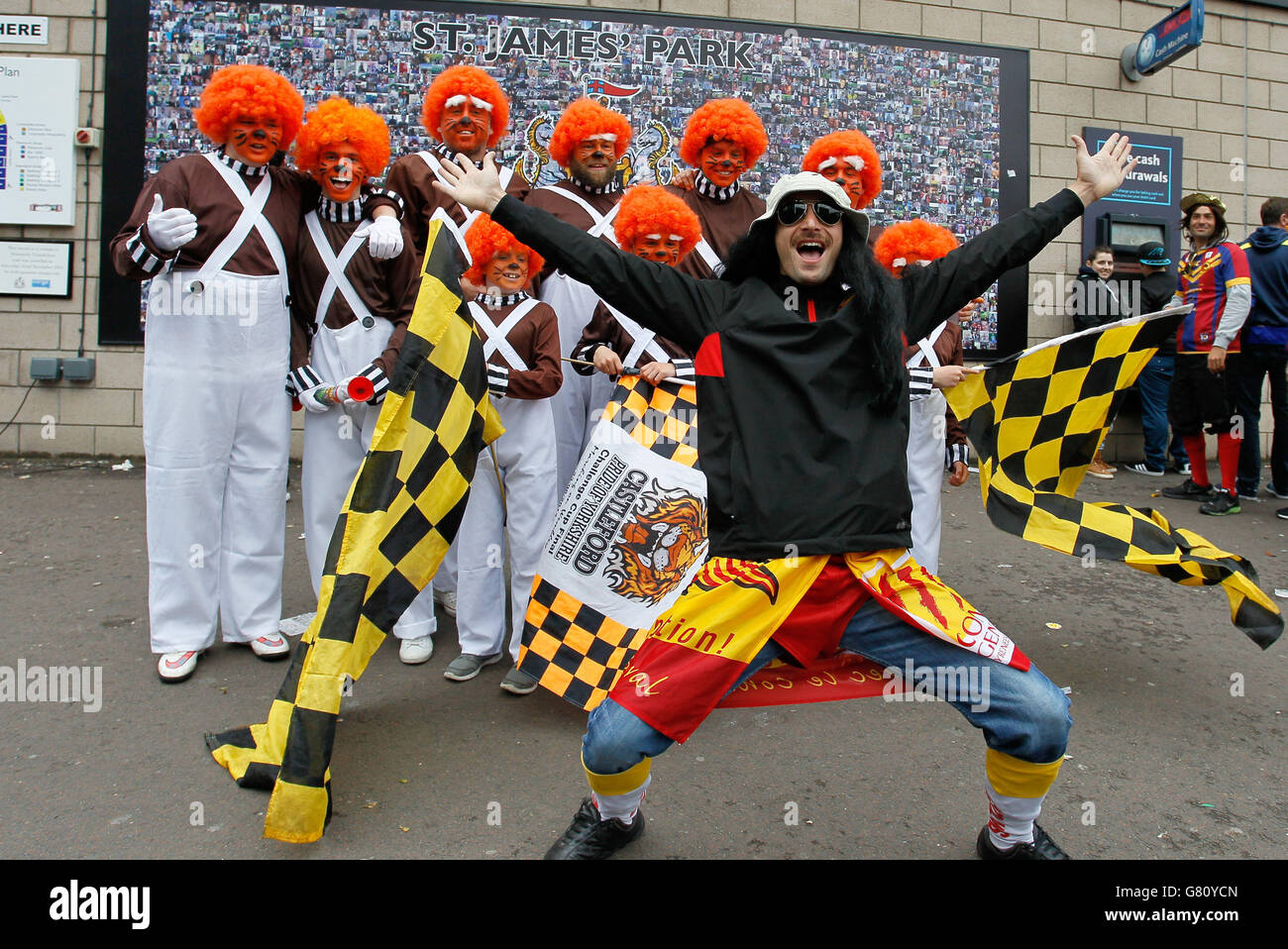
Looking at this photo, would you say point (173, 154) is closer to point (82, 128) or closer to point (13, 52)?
point (82, 128)

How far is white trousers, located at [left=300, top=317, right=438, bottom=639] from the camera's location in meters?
3.90

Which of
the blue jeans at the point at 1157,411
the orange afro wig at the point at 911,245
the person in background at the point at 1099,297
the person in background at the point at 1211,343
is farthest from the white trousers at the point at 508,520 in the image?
the blue jeans at the point at 1157,411

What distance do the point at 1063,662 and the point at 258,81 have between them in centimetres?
418

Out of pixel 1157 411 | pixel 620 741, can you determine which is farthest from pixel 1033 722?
pixel 1157 411

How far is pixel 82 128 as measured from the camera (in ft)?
24.8

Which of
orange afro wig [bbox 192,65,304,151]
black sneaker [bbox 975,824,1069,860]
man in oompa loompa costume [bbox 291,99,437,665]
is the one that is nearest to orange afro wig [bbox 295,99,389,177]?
man in oompa loompa costume [bbox 291,99,437,665]

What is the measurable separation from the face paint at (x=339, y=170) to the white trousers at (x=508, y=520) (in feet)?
3.72

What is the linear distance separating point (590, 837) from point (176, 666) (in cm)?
208

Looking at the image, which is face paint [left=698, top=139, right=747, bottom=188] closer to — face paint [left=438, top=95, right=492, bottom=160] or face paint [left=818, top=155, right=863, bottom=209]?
face paint [left=818, top=155, right=863, bottom=209]

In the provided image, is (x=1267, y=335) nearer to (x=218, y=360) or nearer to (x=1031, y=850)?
(x=1031, y=850)

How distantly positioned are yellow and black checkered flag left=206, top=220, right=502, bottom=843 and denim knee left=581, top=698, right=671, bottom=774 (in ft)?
2.62

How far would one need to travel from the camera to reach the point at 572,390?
4.34 metres

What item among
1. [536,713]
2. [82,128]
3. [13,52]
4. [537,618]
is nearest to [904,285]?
[537,618]

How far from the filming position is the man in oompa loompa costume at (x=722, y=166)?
4250 mm
